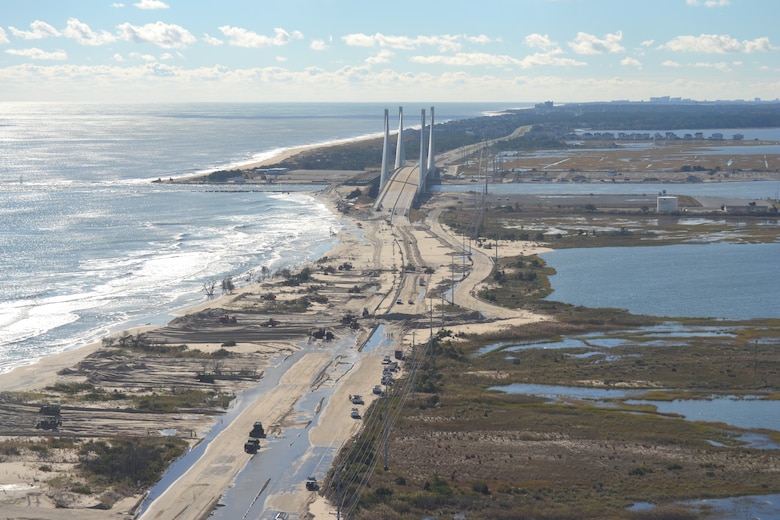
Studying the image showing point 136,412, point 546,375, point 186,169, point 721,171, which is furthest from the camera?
point 186,169

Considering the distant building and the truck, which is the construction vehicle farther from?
the distant building

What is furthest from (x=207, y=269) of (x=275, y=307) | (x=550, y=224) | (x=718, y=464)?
(x=718, y=464)

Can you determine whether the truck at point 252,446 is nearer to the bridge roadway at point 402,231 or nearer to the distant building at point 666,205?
the bridge roadway at point 402,231

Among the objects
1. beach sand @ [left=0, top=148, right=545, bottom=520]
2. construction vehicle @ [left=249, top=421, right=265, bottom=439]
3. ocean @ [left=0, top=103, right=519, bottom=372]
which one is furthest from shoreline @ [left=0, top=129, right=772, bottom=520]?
ocean @ [left=0, top=103, right=519, bottom=372]

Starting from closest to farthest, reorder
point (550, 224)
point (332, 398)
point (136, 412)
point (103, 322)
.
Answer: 1. point (136, 412)
2. point (332, 398)
3. point (103, 322)
4. point (550, 224)

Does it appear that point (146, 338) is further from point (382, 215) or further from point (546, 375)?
point (382, 215)

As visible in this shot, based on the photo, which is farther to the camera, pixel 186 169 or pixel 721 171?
pixel 186 169

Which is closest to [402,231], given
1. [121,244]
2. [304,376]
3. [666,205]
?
[121,244]

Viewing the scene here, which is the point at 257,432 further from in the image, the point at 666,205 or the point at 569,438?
the point at 666,205
